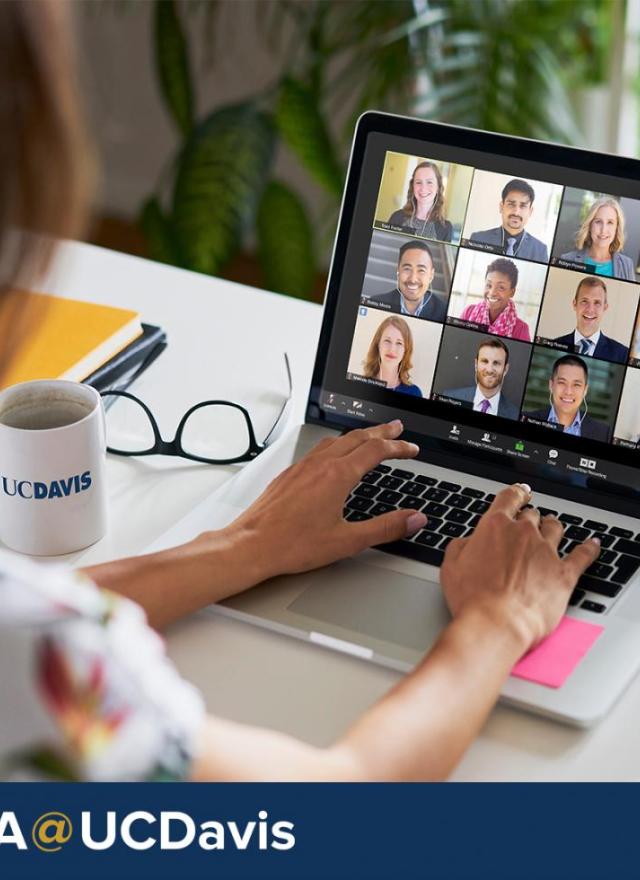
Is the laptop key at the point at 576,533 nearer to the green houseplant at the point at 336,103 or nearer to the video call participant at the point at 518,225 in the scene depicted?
the video call participant at the point at 518,225

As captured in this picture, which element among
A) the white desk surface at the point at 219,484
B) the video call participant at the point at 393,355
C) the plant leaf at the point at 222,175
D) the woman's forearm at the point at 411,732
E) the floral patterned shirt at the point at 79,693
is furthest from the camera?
the plant leaf at the point at 222,175

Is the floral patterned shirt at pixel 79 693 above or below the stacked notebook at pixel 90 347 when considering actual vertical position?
below

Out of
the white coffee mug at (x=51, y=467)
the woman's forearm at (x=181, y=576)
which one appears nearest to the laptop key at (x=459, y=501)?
Result: the woman's forearm at (x=181, y=576)

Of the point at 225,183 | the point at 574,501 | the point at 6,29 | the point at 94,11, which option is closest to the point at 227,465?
the point at 574,501

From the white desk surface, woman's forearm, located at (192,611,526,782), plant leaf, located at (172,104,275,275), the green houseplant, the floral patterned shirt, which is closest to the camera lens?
the floral patterned shirt

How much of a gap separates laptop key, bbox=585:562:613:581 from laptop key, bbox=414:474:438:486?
186mm

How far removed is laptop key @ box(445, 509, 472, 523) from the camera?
104 centimetres

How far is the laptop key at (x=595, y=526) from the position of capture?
3.38ft

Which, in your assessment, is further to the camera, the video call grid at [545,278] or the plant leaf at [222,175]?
the plant leaf at [222,175]

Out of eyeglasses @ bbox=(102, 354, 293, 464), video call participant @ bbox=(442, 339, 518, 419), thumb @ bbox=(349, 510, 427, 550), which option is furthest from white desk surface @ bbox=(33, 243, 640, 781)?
video call participant @ bbox=(442, 339, 518, 419)

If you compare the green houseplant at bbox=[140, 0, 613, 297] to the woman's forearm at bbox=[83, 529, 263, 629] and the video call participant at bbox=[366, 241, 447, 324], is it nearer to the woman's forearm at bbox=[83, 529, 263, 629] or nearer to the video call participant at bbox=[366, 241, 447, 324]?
the video call participant at bbox=[366, 241, 447, 324]

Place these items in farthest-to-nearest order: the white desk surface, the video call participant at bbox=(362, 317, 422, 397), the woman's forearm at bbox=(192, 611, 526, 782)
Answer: the video call participant at bbox=(362, 317, 422, 397) → the white desk surface → the woman's forearm at bbox=(192, 611, 526, 782)

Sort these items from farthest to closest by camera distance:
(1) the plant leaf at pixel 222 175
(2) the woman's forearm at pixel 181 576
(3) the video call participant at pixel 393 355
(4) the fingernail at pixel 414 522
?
1. (1) the plant leaf at pixel 222 175
2. (3) the video call participant at pixel 393 355
3. (4) the fingernail at pixel 414 522
4. (2) the woman's forearm at pixel 181 576
